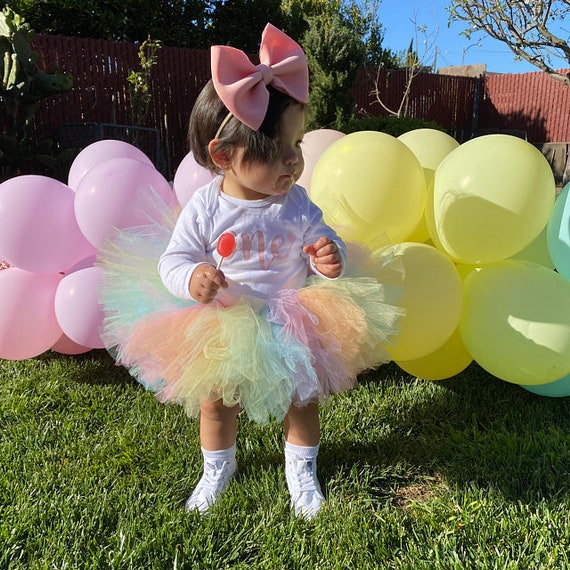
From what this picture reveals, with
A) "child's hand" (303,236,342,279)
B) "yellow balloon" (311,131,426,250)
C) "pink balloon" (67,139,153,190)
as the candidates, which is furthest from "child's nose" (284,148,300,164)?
"pink balloon" (67,139,153,190)

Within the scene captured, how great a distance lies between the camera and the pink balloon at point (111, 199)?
8.23ft

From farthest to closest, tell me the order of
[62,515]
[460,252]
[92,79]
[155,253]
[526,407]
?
A: [92,79] < [526,407] < [460,252] < [155,253] < [62,515]

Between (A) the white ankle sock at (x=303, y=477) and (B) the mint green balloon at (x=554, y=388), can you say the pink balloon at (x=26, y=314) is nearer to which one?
(A) the white ankle sock at (x=303, y=477)

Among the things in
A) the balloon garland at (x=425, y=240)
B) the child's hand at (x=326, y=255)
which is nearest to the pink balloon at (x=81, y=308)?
the balloon garland at (x=425, y=240)

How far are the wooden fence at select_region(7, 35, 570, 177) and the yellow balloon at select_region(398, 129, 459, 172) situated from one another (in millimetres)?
5704

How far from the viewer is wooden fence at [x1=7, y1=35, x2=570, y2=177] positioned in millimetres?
8664

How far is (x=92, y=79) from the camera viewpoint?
8977 millimetres

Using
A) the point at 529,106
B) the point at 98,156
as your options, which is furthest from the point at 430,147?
the point at 529,106

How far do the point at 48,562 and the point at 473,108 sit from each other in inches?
644

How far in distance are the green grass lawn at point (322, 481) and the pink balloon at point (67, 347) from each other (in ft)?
0.67

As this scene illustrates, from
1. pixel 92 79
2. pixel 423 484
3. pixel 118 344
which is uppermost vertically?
pixel 92 79

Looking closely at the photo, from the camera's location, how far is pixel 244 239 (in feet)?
5.65

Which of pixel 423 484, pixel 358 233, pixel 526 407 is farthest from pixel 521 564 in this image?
pixel 358 233

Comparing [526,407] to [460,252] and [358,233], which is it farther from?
[358,233]
